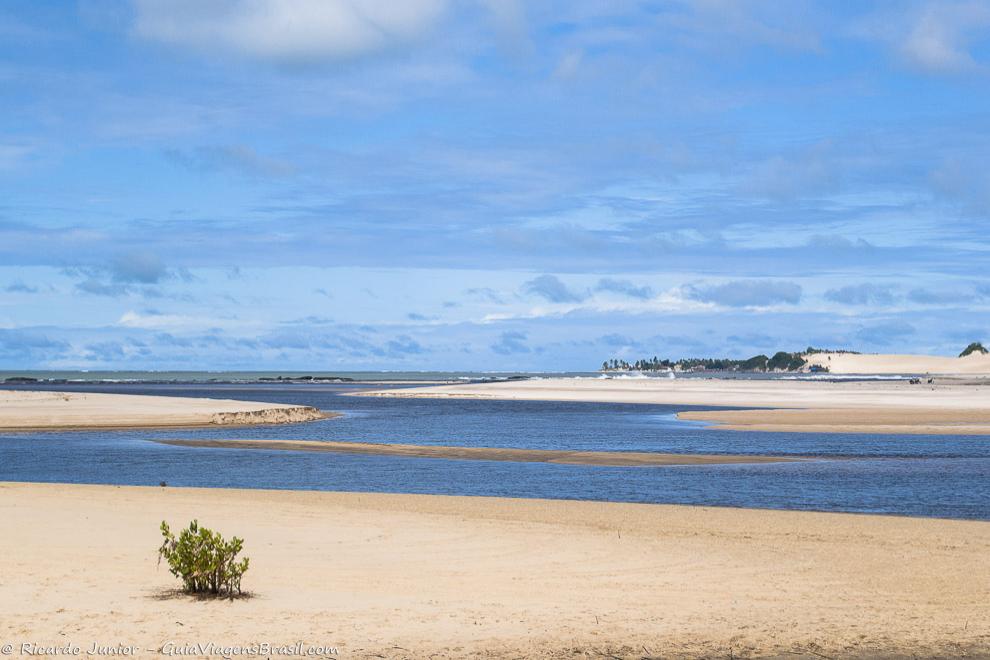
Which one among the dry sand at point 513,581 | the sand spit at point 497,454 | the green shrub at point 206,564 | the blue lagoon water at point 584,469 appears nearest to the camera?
the dry sand at point 513,581

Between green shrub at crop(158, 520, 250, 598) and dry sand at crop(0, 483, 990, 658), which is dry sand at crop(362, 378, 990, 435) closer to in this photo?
dry sand at crop(0, 483, 990, 658)

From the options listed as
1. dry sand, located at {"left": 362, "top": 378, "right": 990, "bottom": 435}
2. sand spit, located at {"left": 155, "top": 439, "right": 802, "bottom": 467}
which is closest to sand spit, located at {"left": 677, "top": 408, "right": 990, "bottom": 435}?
dry sand, located at {"left": 362, "top": 378, "right": 990, "bottom": 435}

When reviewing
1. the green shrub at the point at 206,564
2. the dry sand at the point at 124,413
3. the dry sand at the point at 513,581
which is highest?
the dry sand at the point at 124,413

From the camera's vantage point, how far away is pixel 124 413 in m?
63.0

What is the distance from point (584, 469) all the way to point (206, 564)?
2423 centimetres

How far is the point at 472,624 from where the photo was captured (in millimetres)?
12648

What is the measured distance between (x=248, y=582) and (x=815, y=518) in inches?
532

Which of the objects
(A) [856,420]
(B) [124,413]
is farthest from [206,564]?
(A) [856,420]

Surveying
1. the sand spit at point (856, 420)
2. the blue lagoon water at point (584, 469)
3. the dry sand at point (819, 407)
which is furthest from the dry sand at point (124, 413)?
the dry sand at point (819, 407)

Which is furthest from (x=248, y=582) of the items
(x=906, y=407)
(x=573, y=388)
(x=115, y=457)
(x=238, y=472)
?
(x=573, y=388)

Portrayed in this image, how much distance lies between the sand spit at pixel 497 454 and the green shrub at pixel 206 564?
84.3 ft

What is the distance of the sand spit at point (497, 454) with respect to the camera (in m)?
39.4

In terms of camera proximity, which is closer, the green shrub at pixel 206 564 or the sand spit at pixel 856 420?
the green shrub at pixel 206 564

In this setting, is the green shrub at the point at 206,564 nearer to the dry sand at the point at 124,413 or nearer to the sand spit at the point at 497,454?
the sand spit at the point at 497,454
